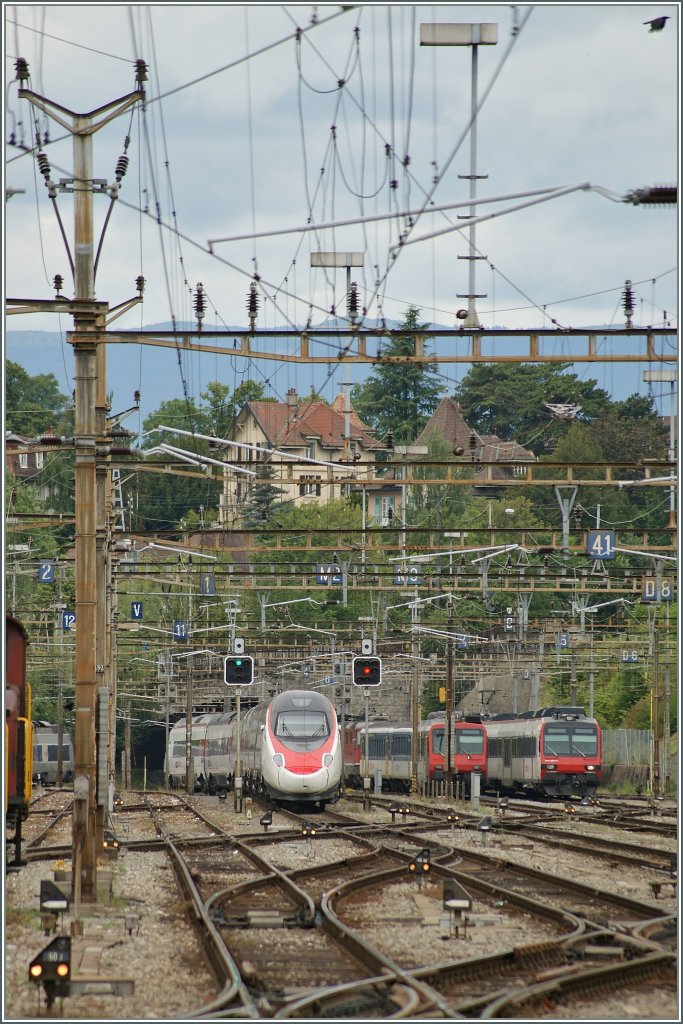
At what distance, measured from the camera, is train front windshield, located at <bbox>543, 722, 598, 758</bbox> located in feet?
153

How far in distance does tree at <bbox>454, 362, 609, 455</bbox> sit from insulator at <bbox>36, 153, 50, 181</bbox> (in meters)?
72.1

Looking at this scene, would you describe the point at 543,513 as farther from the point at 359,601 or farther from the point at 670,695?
the point at 670,695

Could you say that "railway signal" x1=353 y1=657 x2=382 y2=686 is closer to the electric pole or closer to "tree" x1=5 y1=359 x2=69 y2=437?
the electric pole

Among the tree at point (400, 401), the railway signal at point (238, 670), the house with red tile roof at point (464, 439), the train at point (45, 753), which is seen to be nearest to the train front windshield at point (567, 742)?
the railway signal at point (238, 670)

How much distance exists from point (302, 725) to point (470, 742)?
15729mm

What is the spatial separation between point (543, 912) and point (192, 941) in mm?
4243

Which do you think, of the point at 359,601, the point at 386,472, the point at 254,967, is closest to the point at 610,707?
the point at 359,601

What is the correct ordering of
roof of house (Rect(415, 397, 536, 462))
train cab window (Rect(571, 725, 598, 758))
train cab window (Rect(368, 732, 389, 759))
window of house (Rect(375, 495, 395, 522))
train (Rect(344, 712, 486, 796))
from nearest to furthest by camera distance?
train cab window (Rect(571, 725, 598, 758))
train (Rect(344, 712, 486, 796))
train cab window (Rect(368, 732, 389, 759))
roof of house (Rect(415, 397, 536, 462))
window of house (Rect(375, 495, 395, 522))

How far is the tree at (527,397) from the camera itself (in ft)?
301

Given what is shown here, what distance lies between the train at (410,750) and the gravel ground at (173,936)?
2574cm

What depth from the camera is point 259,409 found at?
195ft

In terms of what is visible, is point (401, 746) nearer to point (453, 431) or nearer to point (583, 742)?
point (583, 742)

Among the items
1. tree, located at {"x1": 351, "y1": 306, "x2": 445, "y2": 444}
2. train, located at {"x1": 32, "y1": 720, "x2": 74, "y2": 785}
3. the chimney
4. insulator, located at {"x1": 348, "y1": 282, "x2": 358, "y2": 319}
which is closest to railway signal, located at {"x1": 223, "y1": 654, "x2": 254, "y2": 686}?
the chimney

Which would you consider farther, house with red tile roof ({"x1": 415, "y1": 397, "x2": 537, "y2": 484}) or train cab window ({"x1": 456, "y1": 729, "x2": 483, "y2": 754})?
house with red tile roof ({"x1": 415, "y1": 397, "x2": 537, "y2": 484})
